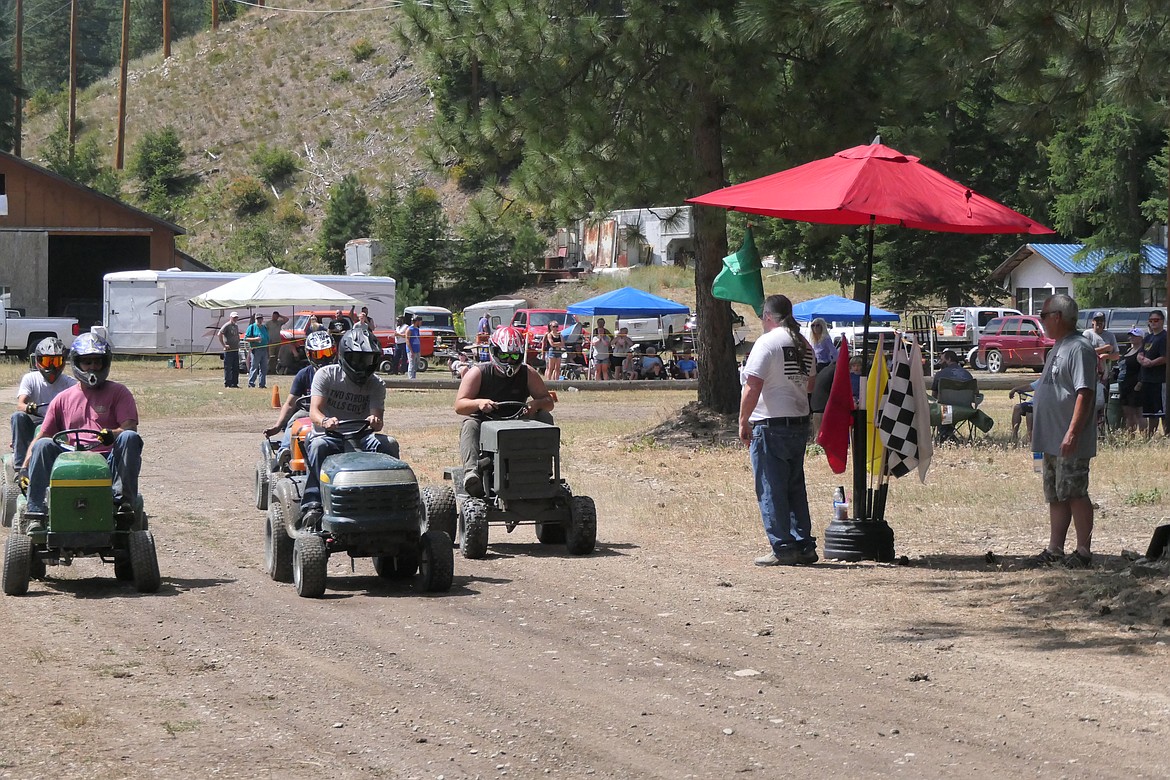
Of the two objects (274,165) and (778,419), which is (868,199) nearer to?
(778,419)

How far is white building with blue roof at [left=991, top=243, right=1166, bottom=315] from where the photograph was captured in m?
49.7

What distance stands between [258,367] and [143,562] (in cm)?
2383

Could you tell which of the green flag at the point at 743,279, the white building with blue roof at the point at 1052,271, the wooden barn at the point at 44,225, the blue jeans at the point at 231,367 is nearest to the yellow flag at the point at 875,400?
the green flag at the point at 743,279

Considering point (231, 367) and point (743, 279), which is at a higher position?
point (743, 279)

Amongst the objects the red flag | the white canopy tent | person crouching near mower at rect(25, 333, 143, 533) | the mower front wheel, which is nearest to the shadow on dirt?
person crouching near mower at rect(25, 333, 143, 533)

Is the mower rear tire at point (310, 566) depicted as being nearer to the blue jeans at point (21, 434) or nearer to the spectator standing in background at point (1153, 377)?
the blue jeans at point (21, 434)

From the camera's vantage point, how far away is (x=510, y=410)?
35.4 feet

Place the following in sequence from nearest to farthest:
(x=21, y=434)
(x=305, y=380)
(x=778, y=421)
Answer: (x=778, y=421)
(x=21, y=434)
(x=305, y=380)

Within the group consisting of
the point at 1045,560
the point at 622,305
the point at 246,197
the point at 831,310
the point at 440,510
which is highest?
the point at 246,197

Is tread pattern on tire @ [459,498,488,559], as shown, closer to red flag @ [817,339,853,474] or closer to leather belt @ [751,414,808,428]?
leather belt @ [751,414,808,428]

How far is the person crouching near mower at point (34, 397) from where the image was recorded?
34.2 ft

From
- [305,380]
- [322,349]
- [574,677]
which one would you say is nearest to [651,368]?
[305,380]

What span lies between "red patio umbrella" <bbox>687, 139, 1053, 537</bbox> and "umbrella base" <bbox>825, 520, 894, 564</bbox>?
81 mm

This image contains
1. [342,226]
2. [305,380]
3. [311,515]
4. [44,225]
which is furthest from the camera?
[342,226]
